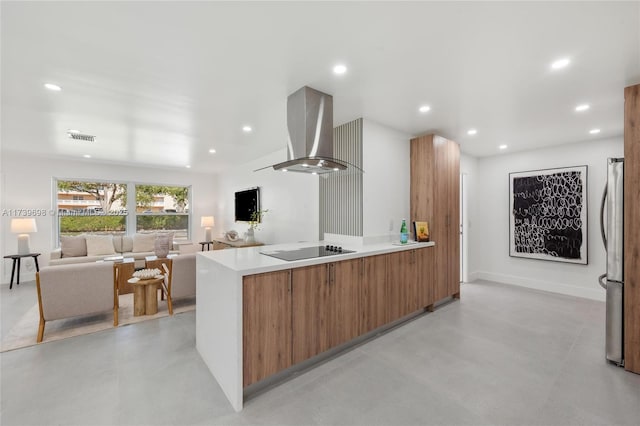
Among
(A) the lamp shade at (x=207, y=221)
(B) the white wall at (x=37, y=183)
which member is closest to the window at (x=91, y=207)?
(B) the white wall at (x=37, y=183)

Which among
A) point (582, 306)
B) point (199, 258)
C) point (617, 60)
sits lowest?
point (582, 306)

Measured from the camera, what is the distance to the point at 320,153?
2.58 metres

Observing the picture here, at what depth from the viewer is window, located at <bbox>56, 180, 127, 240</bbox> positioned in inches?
230

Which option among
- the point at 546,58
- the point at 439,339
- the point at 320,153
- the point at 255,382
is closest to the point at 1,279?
the point at 255,382

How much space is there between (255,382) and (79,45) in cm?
258

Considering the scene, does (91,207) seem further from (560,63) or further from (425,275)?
(560,63)

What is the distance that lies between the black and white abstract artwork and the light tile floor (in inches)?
65.7

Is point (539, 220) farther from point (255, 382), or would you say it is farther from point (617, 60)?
point (255, 382)

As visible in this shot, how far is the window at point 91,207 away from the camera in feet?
19.1

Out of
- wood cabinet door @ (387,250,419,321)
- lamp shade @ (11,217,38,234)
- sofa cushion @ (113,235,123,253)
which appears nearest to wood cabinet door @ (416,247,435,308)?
wood cabinet door @ (387,250,419,321)

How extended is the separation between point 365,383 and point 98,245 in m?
6.00

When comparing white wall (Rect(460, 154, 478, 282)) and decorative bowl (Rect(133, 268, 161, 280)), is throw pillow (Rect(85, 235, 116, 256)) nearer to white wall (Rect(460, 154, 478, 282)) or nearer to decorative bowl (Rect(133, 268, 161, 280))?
decorative bowl (Rect(133, 268, 161, 280))

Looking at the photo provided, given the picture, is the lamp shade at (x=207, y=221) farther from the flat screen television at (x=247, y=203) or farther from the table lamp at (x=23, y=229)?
the table lamp at (x=23, y=229)

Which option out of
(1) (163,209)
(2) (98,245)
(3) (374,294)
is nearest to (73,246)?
(2) (98,245)
